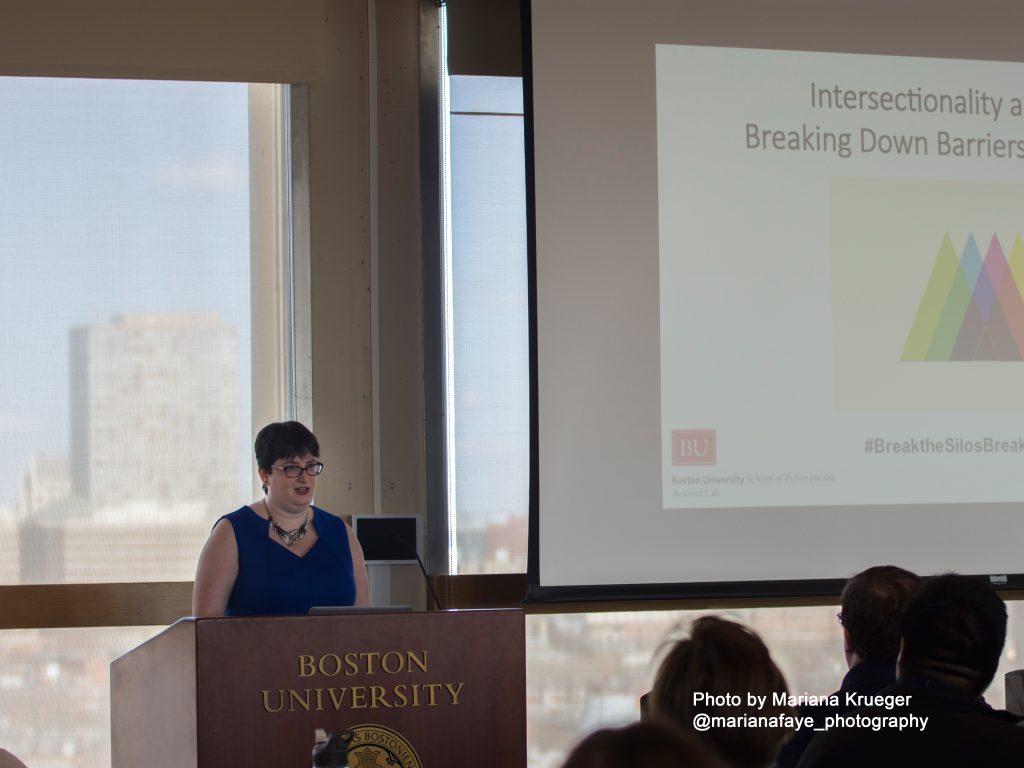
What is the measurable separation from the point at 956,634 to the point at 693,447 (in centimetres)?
181

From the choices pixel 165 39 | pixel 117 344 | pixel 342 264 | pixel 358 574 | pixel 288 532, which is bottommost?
pixel 358 574

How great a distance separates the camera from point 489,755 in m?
1.80

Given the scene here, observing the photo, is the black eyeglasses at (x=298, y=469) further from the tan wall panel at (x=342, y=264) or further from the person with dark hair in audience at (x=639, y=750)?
the person with dark hair in audience at (x=639, y=750)

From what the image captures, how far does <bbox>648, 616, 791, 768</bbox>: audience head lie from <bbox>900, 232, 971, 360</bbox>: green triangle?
254 cm

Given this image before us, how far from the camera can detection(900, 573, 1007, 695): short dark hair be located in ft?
5.86

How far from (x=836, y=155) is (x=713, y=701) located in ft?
9.06

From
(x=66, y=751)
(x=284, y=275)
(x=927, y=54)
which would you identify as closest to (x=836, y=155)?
(x=927, y=54)

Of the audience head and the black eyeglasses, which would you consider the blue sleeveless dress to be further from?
the audience head

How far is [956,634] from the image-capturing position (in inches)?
71.4

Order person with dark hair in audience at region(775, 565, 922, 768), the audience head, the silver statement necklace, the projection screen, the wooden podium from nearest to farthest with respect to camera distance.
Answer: the audience head < the wooden podium < person with dark hair in audience at region(775, 565, 922, 768) < the silver statement necklace < the projection screen

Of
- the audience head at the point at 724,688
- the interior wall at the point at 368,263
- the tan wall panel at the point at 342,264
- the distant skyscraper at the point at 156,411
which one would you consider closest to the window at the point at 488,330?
the interior wall at the point at 368,263

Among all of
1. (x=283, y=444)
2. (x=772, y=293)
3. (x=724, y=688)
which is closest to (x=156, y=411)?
(x=283, y=444)

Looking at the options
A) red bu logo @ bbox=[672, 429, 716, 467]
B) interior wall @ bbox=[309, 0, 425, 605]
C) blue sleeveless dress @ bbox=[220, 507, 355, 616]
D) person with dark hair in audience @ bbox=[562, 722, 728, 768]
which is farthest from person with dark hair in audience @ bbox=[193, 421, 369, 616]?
person with dark hair in audience @ bbox=[562, 722, 728, 768]

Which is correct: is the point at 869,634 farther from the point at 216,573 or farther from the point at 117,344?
the point at 117,344
